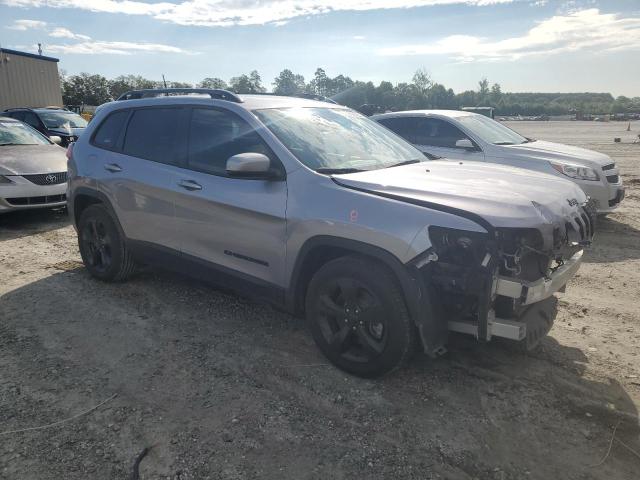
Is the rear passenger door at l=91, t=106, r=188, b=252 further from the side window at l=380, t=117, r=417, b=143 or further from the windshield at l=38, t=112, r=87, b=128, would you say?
the windshield at l=38, t=112, r=87, b=128

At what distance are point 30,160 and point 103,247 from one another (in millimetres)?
3999

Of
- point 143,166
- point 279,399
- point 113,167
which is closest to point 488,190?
point 279,399

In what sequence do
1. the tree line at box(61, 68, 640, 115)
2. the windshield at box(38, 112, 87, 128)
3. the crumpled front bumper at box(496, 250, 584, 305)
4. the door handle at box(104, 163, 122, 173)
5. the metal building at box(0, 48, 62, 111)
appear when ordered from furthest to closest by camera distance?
the tree line at box(61, 68, 640, 115), the metal building at box(0, 48, 62, 111), the windshield at box(38, 112, 87, 128), the door handle at box(104, 163, 122, 173), the crumpled front bumper at box(496, 250, 584, 305)

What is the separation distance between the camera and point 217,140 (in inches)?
158

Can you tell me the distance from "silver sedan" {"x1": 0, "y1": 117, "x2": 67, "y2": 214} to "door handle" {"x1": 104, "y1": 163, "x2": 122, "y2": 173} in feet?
11.9

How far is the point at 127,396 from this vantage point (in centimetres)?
320

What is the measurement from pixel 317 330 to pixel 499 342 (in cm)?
144

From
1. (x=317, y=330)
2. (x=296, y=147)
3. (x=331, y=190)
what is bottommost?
(x=317, y=330)

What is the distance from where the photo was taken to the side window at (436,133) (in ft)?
25.4

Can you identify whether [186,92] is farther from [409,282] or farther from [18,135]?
[18,135]

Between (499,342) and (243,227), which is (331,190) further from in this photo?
(499,342)

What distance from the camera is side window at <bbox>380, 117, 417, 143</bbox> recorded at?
8.18m

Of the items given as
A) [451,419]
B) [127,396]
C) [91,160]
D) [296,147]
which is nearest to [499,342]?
[451,419]

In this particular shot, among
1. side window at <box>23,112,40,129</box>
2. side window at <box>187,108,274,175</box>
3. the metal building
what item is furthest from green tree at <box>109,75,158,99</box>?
side window at <box>187,108,274,175</box>
